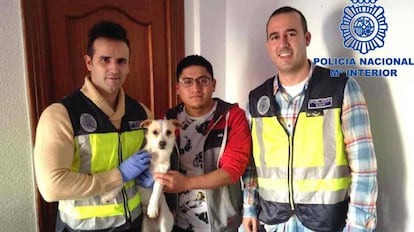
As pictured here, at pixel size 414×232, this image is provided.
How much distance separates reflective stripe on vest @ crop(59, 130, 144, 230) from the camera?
4.02 ft

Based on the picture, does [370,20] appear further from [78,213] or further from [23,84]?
[23,84]

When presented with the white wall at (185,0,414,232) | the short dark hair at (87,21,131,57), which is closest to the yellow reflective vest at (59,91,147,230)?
the short dark hair at (87,21,131,57)

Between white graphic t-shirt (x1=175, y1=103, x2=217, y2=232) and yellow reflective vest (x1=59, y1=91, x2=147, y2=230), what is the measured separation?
0.87ft

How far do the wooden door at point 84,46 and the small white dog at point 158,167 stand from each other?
65 centimetres

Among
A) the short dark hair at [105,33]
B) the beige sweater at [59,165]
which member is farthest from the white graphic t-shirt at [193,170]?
the short dark hair at [105,33]

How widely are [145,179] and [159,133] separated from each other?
219 millimetres

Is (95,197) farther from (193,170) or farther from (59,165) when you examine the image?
(193,170)

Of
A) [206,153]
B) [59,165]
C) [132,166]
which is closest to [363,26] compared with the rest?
[206,153]

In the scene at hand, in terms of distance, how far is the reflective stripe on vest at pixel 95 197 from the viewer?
123 centimetres

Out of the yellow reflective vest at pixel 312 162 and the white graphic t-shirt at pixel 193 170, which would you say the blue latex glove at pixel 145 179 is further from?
the yellow reflective vest at pixel 312 162

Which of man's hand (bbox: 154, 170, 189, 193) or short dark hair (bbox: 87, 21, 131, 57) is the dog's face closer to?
man's hand (bbox: 154, 170, 189, 193)

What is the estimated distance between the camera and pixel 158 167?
142 centimetres

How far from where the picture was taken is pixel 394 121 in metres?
1.33

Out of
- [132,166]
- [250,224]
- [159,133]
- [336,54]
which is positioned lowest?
[250,224]
